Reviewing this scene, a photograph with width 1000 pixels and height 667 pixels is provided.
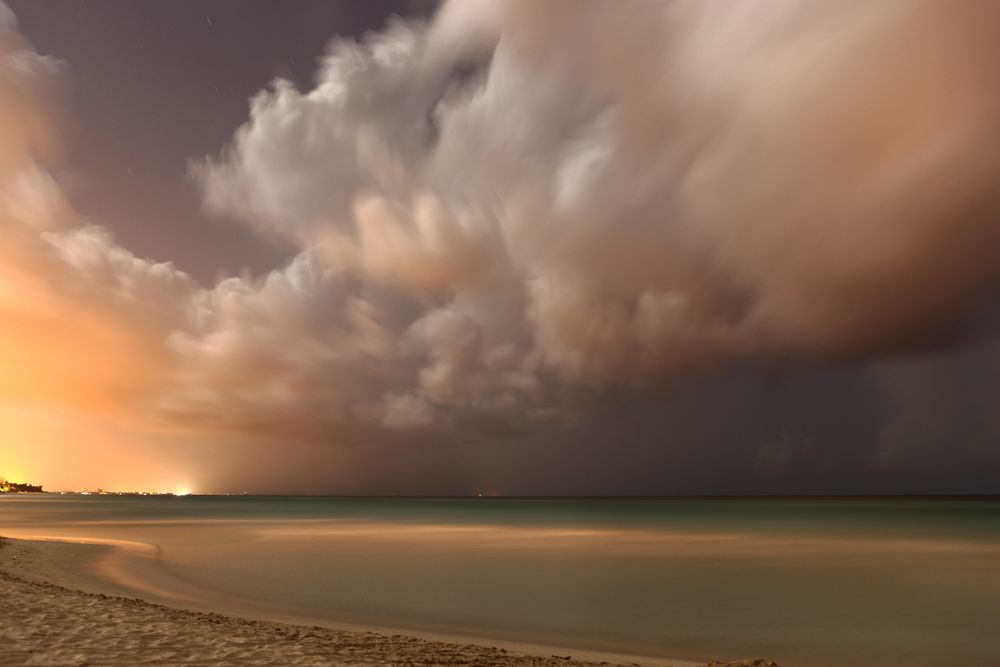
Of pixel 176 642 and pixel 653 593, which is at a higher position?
pixel 176 642

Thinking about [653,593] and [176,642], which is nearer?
[176,642]

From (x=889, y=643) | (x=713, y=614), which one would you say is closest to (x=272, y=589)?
(x=713, y=614)

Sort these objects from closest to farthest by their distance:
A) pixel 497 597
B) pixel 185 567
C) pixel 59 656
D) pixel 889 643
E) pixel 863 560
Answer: pixel 59 656 < pixel 889 643 < pixel 497 597 < pixel 185 567 < pixel 863 560

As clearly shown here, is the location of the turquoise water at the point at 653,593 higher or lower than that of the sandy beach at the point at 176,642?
lower

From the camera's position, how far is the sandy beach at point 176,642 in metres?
11.5

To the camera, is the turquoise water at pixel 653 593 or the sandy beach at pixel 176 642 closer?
the sandy beach at pixel 176 642

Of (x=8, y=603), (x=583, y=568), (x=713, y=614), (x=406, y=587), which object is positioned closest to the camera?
(x=8, y=603)

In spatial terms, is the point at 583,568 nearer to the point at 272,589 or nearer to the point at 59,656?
the point at 272,589

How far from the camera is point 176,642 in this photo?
41.9ft

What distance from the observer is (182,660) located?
11359 mm

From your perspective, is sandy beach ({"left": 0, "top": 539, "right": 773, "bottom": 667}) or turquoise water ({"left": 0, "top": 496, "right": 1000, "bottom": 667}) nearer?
sandy beach ({"left": 0, "top": 539, "right": 773, "bottom": 667})

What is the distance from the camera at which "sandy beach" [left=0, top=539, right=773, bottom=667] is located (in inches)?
453

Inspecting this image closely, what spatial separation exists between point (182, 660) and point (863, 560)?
133 ft

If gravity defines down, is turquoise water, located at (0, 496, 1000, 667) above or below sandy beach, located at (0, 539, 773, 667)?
below
